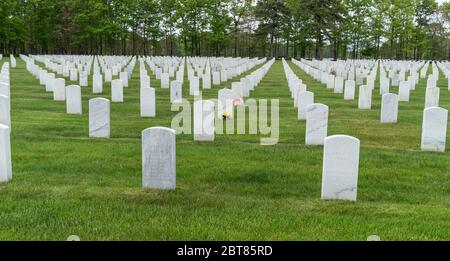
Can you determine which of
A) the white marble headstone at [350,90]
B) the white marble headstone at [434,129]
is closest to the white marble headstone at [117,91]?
the white marble headstone at [350,90]

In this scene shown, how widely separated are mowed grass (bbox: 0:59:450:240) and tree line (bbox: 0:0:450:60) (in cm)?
5271

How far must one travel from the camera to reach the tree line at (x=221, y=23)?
202ft

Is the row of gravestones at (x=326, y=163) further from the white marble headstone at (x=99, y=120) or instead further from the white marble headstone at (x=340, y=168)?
the white marble headstone at (x=99, y=120)

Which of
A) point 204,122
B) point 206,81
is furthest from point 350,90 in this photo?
point 204,122

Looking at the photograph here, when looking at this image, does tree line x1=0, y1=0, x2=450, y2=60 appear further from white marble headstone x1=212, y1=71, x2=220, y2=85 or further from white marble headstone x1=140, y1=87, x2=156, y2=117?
white marble headstone x1=140, y1=87, x2=156, y2=117

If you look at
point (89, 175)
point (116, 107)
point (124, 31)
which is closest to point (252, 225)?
point (89, 175)

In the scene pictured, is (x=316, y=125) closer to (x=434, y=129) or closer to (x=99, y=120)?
(x=434, y=129)

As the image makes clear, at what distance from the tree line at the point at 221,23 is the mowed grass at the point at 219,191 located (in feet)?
173

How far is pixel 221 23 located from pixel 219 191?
5744 cm

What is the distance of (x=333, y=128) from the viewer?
11797mm

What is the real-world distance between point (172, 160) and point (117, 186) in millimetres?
837

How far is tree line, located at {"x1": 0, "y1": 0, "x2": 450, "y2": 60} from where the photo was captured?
61.5 metres

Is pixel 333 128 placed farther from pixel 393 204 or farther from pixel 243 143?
pixel 393 204

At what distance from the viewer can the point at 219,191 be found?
6.78m
